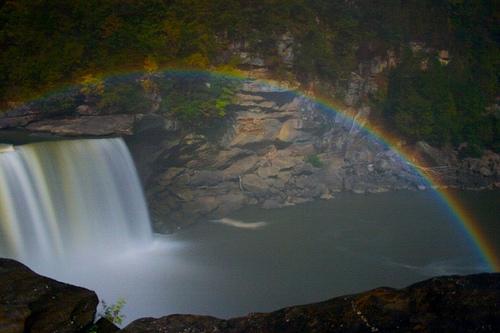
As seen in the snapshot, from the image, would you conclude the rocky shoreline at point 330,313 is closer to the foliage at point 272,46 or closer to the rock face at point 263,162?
the rock face at point 263,162

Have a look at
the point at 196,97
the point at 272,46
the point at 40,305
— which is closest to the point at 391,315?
the point at 40,305

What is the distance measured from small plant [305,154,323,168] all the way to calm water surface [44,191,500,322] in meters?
2.13

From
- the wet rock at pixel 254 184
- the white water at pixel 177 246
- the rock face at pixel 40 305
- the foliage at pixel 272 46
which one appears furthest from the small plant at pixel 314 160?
the rock face at pixel 40 305

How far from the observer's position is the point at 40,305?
13.6 ft

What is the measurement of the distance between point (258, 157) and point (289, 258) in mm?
6552

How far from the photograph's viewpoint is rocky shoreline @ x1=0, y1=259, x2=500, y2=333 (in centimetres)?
353

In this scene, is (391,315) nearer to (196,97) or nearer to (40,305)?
(40,305)

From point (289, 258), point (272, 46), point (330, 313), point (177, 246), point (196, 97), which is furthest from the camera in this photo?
point (272, 46)

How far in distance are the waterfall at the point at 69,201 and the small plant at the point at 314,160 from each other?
8601mm

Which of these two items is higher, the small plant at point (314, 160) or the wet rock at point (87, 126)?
the wet rock at point (87, 126)

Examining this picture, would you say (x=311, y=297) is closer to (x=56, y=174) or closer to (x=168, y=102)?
(x=56, y=174)

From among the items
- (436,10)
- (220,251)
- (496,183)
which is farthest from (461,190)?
(220,251)

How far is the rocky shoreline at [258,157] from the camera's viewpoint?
53.1 feet

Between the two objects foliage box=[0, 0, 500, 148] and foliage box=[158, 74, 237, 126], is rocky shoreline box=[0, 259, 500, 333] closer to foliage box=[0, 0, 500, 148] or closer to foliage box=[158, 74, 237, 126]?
foliage box=[0, 0, 500, 148]
